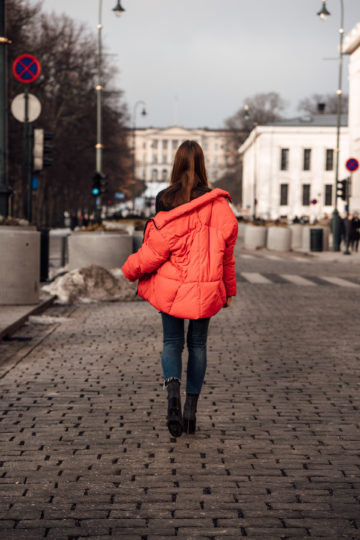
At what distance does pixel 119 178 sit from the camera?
56594 mm

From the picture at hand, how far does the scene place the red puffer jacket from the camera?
509 cm

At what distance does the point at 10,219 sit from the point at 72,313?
5.12 ft

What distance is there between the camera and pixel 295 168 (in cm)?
10012

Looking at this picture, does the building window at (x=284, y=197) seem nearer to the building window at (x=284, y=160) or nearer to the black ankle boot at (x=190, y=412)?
the building window at (x=284, y=160)

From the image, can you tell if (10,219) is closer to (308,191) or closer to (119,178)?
(119,178)

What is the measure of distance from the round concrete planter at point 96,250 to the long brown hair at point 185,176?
42.6 ft

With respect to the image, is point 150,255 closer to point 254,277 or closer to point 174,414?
point 174,414

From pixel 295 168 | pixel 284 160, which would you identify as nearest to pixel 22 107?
pixel 295 168

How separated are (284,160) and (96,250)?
8416cm

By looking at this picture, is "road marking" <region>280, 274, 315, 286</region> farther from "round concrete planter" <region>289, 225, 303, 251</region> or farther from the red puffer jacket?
"round concrete planter" <region>289, 225, 303, 251</region>

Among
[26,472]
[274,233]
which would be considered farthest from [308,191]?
[26,472]

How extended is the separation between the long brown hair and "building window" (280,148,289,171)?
96162 millimetres

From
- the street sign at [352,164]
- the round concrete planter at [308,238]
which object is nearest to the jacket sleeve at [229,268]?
the street sign at [352,164]

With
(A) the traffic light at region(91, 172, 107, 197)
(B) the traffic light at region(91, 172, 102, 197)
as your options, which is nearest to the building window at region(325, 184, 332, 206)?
(A) the traffic light at region(91, 172, 107, 197)
